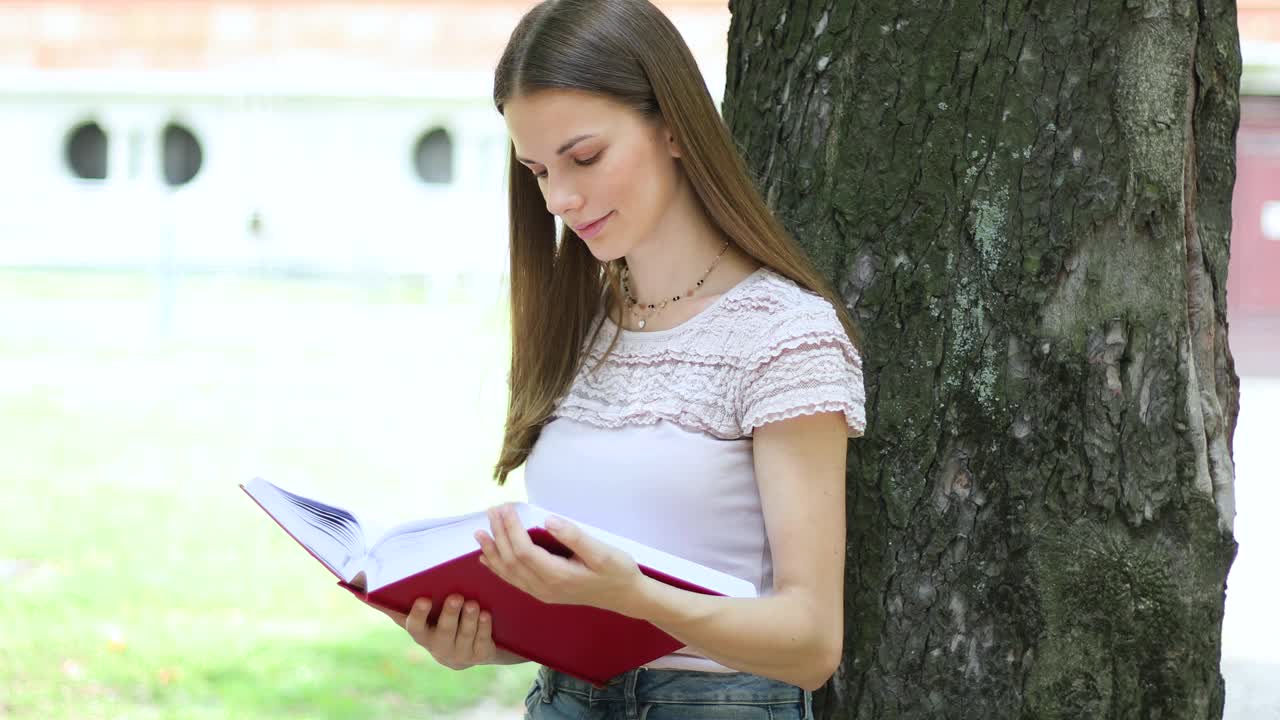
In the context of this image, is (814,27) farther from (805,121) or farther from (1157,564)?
(1157,564)

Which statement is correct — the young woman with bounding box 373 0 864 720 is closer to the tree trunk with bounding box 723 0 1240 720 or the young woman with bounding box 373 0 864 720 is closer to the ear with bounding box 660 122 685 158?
the ear with bounding box 660 122 685 158

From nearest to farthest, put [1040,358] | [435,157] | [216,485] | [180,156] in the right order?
[1040,358] → [216,485] → [435,157] → [180,156]

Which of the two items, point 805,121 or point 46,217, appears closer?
point 805,121

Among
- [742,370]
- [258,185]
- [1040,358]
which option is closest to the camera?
[742,370]

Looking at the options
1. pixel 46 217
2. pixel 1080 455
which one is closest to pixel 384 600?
pixel 1080 455

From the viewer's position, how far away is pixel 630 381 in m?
1.77

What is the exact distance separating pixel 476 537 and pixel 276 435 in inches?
298

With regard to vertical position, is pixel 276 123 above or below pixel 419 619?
above

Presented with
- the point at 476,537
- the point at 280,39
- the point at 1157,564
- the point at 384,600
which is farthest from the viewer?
the point at 280,39

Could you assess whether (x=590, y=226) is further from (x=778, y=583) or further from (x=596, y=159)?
(x=778, y=583)

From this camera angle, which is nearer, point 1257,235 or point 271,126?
point 1257,235

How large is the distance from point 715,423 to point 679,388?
0.22 ft

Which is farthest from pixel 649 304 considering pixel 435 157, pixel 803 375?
pixel 435 157

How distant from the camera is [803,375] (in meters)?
1.61
